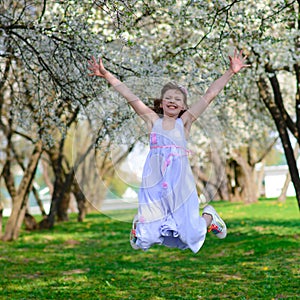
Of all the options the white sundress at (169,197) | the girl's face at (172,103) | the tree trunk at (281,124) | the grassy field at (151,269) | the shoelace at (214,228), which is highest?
the tree trunk at (281,124)

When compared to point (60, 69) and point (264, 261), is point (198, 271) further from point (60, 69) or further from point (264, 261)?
point (60, 69)

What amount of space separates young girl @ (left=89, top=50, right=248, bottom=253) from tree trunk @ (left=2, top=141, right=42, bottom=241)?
1421cm

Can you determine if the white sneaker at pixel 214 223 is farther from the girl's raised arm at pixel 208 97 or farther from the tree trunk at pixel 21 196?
the tree trunk at pixel 21 196

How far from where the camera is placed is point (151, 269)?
13578 mm

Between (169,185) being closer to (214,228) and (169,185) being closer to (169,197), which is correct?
(169,197)

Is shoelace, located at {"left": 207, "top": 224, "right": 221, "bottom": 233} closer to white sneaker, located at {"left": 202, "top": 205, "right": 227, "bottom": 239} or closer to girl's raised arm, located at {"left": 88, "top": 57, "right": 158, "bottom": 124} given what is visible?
white sneaker, located at {"left": 202, "top": 205, "right": 227, "bottom": 239}

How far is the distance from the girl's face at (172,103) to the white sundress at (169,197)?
0.35 feet

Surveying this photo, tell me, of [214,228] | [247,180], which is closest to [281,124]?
[214,228]

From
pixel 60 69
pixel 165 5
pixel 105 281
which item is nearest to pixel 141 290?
pixel 105 281

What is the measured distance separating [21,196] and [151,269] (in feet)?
27.1

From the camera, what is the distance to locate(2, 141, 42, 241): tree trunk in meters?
20.6

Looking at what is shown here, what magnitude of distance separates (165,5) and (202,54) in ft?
6.43

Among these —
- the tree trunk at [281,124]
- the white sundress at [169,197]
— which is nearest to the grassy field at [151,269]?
the white sundress at [169,197]

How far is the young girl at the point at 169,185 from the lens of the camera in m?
6.23
